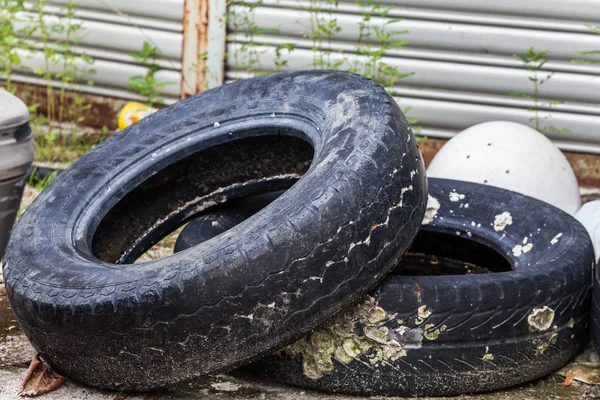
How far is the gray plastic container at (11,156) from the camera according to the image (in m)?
3.58

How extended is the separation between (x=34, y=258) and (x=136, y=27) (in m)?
3.07

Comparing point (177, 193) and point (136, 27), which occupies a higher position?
point (136, 27)

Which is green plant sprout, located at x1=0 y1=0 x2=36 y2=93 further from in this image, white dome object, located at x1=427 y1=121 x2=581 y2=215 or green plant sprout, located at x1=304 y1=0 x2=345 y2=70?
white dome object, located at x1=427 y1=121 x2=581 y2=215

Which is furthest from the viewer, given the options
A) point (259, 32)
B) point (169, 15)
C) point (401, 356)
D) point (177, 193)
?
point (169, 15)

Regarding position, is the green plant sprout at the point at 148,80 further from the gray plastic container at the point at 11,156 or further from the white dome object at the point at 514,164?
the white dome object at the point at 514,164

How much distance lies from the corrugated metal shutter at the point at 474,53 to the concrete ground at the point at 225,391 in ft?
7.48

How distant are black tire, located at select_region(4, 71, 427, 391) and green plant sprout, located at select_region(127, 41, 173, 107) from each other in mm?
2149

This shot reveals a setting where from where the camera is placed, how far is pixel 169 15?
5590 millimetres

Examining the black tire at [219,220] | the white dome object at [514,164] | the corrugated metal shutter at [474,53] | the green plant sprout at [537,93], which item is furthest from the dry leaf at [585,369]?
the corrugated metal shutter at [474,53]

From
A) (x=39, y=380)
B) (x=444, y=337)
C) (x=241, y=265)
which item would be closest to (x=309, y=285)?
(x=241, y=265)

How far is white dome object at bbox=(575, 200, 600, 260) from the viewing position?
12.7 feet

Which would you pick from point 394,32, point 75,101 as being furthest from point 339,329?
point 75,101

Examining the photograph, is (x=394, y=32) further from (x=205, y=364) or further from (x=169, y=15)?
(x=205, y=364)

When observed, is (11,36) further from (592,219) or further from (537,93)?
(592,219)
